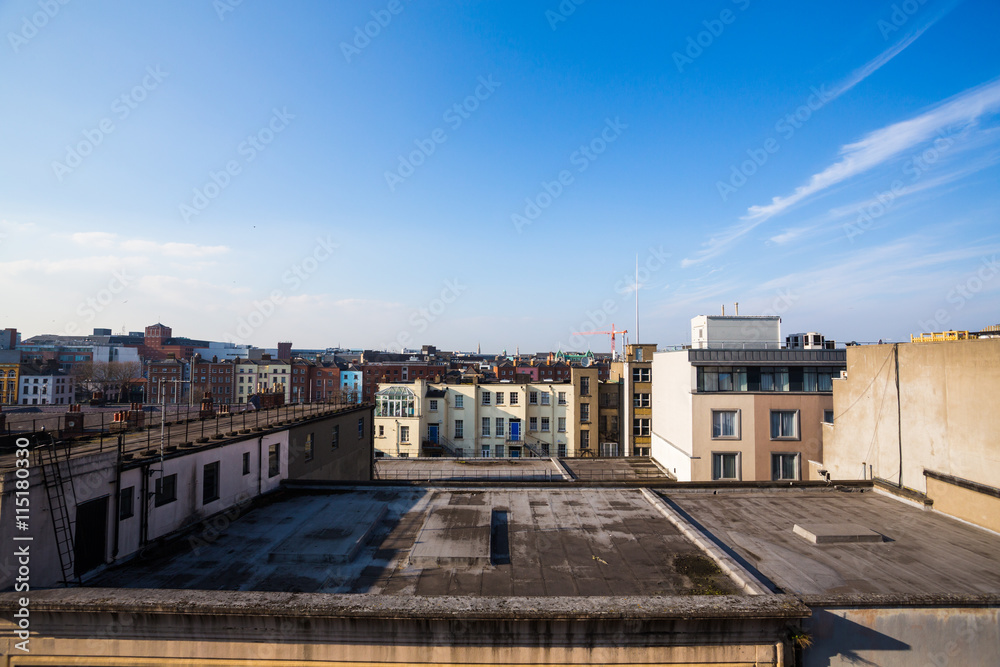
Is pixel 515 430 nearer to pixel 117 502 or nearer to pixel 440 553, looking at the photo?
pixel 440 553

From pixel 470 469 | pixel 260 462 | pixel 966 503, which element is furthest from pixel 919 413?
pixel 470 469

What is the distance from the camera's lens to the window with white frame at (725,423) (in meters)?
29.5

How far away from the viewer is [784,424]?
29484mm

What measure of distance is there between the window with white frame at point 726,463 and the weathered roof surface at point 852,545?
9920mm

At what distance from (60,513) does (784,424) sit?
111 ft

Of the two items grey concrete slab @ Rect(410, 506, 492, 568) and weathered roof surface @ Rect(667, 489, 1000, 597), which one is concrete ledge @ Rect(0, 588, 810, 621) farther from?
grey concrete slab @ Rect(410, 506, 492, 568)

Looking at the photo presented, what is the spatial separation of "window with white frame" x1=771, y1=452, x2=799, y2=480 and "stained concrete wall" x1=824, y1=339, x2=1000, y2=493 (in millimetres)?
5991

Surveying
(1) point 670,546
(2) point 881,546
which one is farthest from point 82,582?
(2) point 881,546

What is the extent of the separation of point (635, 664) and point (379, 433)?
4715 cm

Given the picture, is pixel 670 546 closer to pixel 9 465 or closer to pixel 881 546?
pixel 881 546

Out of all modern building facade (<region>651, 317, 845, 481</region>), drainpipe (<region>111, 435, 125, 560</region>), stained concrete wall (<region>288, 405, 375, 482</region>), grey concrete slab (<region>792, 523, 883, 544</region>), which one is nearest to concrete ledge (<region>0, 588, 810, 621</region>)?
drainpipe (<region>111, 435, 125, 560</region>)

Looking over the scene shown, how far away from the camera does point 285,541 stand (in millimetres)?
14375

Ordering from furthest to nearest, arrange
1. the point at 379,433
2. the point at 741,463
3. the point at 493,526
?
the point at 379,433, the point at 741,463, the point at 493,526

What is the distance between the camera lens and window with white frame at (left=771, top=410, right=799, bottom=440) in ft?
96.3
